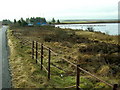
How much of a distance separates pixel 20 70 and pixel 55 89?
2944 mm

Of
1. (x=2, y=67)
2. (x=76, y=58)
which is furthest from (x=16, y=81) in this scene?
(x=76, y=58)

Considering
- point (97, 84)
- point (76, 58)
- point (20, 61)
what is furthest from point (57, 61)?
point (97, 84)

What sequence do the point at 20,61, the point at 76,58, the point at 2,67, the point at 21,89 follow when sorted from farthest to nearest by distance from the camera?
the point at 76,58 < the point at 20,61 < the point at 2,67 < the point at 21,89

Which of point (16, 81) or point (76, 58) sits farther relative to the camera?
point (76, 58)

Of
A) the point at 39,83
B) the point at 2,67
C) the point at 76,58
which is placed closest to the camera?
the point at 39,83

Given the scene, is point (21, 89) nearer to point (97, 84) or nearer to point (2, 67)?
point (97, 84)

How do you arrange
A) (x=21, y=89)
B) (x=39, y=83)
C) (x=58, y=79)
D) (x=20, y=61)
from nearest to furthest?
(x=21, y=89), (x=39, y=83), (x=58, y=79), (x=20, y=61)

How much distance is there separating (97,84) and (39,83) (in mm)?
2038

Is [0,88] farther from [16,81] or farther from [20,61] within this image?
[20,61]

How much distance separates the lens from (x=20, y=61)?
11.4 m

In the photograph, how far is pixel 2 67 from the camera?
34.1 ft

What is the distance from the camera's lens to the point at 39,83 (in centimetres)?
759

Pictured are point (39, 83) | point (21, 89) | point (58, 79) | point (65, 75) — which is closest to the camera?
point (21, 89)

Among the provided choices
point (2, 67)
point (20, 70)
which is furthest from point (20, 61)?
point (20, 70)
